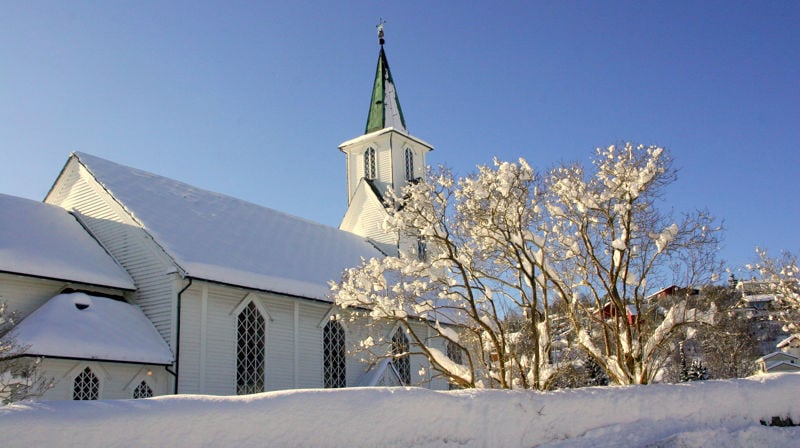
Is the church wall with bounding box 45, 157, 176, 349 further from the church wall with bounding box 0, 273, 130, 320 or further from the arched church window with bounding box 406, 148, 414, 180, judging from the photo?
the arched church window with bounding box 406, 148, 414, 180

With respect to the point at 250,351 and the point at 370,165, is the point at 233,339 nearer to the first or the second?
the point at 250,351

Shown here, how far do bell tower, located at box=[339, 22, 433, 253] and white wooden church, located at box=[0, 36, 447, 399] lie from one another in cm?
780

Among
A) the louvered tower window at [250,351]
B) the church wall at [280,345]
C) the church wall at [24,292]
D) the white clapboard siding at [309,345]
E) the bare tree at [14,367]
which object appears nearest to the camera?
the bare tree at [14,367]

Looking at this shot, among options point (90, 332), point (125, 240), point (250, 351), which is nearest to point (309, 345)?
point (250, 351)

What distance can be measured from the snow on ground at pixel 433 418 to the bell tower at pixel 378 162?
2133cm

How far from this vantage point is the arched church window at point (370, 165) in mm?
36906

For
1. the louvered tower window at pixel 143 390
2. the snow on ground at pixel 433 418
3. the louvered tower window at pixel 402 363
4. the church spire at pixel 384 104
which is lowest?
the snow on ground at pixel 433 418

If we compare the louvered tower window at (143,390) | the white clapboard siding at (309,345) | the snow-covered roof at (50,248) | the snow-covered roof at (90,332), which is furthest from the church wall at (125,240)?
the white clapboard siding at (309,345)

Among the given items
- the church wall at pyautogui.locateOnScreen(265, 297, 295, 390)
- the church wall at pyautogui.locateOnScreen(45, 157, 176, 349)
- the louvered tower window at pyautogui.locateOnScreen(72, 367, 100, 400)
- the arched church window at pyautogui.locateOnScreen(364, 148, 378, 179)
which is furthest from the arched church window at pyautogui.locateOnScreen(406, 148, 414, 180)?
the louvered tower window at pyautogui.locateOnScreen(72, 367, 100, 400)

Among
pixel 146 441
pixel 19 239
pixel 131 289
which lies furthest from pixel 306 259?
pixel 146 441

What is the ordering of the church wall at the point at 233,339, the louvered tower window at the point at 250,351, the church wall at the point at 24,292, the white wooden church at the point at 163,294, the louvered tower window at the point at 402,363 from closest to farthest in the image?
the white wooden church at the point at 163,294
the church wall at the point at 24,292
the church wall at the point at 233,339
the louvered tower window at the point at 250,351
the louvered tower window at the point at 402,363

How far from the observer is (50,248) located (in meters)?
19.5

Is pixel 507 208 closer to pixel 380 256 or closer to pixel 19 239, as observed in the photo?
pixel 19 239

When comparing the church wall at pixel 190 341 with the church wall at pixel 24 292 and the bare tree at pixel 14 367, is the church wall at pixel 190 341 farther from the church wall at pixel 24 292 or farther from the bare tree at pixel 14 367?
the bare tree at pixel 14 367
